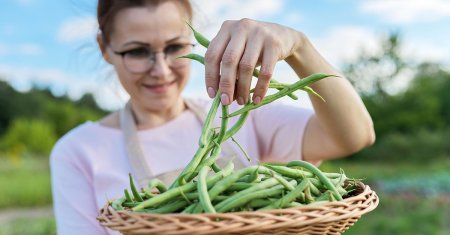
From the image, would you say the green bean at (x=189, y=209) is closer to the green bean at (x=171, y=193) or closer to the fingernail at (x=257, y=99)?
the green bean at (x=171, y=193)

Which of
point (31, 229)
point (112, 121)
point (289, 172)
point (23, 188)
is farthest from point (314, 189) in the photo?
point (23, 188)

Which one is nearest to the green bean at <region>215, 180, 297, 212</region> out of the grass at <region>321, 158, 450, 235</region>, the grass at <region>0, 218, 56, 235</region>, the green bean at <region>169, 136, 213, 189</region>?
the green bean at <region>169, 136, 213, 189</region>

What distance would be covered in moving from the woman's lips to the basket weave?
0.94 meters

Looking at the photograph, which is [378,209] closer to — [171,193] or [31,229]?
[31,229]

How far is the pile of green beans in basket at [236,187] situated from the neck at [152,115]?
38.4 inches

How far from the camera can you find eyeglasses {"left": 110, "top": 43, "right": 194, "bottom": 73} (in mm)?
2096

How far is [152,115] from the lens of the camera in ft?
7.72

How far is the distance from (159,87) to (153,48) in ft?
0.47

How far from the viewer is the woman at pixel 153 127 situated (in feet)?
6.35

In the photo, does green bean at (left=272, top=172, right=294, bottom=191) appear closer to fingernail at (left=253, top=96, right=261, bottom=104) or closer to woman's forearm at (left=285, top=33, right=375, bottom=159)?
fingernail at (left=253, top=96, right=261, bottom=104)

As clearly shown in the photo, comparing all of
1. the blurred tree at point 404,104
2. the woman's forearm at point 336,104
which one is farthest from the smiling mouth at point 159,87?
the blurred tree at point 404,104

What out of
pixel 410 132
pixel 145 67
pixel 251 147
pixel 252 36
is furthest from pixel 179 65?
pixel 410 132

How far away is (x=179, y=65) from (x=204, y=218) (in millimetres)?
1081

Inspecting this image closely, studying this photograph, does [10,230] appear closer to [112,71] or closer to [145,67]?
[112,71]
